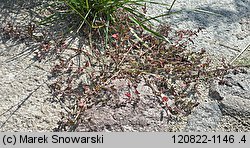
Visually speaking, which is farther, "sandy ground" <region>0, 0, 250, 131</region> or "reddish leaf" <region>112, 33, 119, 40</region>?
"reddish leaf" <region>112, 33, 119, 40</region>

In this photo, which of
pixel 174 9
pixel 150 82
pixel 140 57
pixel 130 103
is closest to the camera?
pixel 130 103

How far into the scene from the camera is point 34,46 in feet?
7.77

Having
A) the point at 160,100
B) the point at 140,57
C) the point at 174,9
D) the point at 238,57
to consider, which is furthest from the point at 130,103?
the point at 174,9

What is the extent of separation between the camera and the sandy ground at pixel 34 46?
77.2 inches

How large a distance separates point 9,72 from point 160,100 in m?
0.87

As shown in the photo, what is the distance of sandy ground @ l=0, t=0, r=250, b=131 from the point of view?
1.96 m

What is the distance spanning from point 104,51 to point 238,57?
870 mm

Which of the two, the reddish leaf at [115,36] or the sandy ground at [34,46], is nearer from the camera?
the sandy ground at [34,46]

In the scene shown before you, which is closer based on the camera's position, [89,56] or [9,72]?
[9,72]

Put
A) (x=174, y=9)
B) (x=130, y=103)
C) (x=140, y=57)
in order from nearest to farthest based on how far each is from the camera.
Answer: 1. (x=130, y=103)
2. (x=140, y=57)
3. (x=174, y=9)

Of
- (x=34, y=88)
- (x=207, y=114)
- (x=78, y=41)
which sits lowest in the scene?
(x=207, y=114)

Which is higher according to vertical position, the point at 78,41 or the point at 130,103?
the point at 78,41

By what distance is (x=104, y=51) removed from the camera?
2398 millimetres

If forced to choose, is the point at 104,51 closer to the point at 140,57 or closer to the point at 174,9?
the point at 140,57
